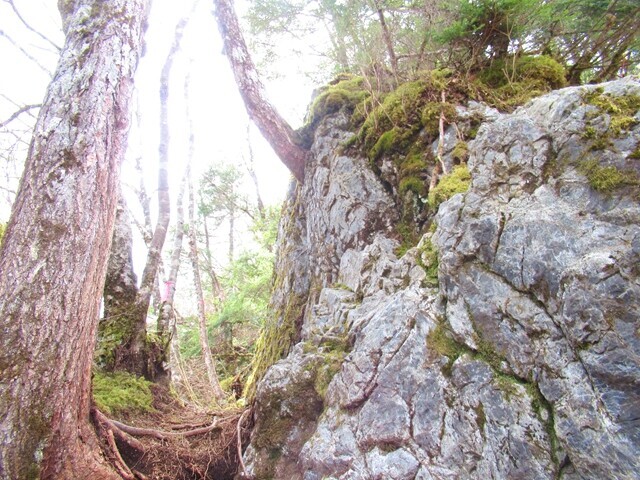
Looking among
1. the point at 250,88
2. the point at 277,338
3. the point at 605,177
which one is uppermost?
the point at 250,88

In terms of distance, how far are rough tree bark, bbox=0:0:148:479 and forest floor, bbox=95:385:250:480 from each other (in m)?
0.47

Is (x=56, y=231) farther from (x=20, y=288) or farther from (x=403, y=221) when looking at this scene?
(x=403, y=221)

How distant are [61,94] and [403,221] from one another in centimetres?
342

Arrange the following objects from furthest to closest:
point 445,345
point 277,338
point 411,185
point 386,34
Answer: point 277,338 → point 386,34 → point 411,185 → point 445,345

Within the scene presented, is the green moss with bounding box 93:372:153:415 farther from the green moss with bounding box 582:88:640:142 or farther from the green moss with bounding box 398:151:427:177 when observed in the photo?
the green moss with bounding box 582:88:640:142

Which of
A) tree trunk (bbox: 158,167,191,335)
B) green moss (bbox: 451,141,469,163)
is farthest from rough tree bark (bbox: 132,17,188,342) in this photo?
green moss (bbox: 451,141,469,163)

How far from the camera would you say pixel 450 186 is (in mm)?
3355

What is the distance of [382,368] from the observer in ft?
8.75

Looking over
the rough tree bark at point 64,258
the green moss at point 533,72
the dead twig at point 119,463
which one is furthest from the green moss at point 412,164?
the dead twig at point 119,463

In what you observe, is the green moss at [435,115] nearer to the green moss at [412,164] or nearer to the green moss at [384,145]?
the green moss at [412,164]

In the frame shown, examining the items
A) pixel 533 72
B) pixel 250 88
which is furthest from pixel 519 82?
pixel 250 88

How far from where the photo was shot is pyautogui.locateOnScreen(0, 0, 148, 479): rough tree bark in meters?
2.30

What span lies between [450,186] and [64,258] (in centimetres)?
324

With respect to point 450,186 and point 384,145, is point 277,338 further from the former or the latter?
point 450,186
